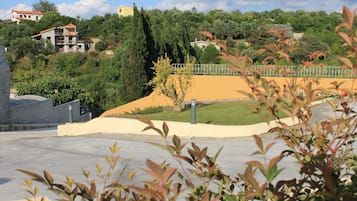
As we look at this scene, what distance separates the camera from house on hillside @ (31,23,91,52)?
216 ft

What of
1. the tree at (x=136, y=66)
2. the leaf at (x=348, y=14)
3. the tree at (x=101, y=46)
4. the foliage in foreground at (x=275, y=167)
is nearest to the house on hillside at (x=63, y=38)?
the tree at (x=101, y=46)

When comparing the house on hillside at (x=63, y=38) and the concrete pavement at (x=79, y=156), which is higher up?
the house on hillside at (x=63, y=38)

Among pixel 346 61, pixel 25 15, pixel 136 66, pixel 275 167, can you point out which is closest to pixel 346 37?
pixel 346 61

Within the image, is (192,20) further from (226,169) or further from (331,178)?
(331,178)

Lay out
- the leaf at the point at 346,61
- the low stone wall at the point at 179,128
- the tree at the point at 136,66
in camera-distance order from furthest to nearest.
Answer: the tree at the point at 136,66 < the low stone wall at the point at 179,128 < the leaf at the point at 346,61

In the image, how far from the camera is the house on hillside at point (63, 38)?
216ft

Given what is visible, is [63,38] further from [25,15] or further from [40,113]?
[25,15]

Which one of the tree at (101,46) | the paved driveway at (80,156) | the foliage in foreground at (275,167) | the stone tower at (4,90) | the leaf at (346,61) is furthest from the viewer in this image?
the tree at (101,46)

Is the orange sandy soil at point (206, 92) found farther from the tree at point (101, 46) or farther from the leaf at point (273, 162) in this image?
the tree at point (101, 46)

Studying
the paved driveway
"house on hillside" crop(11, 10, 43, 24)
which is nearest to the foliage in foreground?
the paved driveway

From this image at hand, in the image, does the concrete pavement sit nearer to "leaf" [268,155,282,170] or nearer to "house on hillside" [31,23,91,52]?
"leaf" [268,155,282,170]

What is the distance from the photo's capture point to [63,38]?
67.0m

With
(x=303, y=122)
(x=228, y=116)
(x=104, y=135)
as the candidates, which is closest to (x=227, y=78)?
(x=228, y=116)

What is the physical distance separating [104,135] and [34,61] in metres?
46.3
